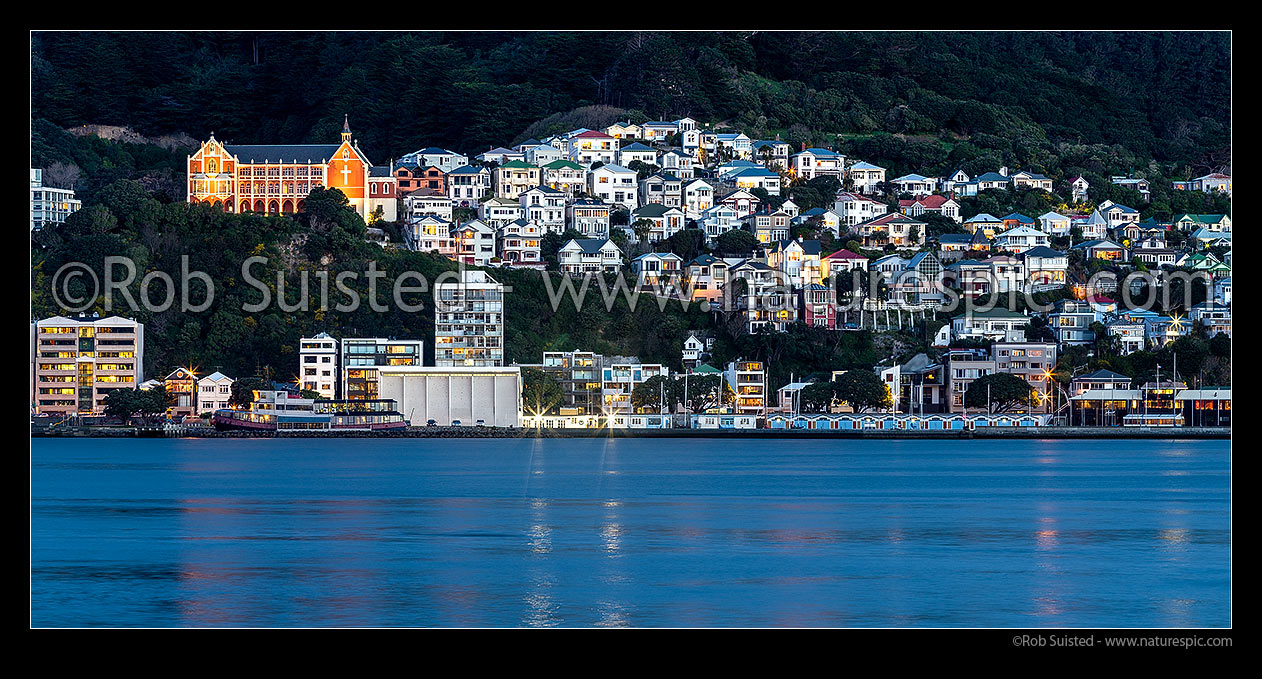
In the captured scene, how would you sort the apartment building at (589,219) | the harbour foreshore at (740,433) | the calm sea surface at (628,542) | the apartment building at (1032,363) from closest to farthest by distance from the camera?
the calm sea surface at (628,542), the harbour foreshore at (740,433), the apartment building at (1032,363), the apartment building at (589,219)

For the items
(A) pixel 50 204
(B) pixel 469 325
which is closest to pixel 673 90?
(A) pixel 50 204

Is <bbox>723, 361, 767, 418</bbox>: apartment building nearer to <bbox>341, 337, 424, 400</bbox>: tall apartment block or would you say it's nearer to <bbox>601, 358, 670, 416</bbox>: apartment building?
<bbox>601, 358, 670, 416</bbox>: apartment building

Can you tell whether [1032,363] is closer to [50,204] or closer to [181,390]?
[181,390]

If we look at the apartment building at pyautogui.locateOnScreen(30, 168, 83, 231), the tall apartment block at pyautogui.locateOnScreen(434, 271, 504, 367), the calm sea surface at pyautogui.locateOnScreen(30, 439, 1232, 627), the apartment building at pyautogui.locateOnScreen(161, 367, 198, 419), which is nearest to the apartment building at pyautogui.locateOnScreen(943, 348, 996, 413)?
the calm sea surface at pyautogui.locateOnScreen(30, 439, 1232, 627)

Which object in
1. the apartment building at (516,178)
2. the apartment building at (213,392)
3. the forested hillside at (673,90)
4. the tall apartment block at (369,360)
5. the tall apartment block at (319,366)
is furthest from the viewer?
the forested hillside at (673,90)

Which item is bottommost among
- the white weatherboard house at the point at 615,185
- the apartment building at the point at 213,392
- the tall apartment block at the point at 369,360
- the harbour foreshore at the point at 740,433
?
the harbour foreshore at the point at 740,433

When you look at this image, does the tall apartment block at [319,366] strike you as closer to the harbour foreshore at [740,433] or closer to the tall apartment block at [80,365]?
the harbour foreshore at [740,433]

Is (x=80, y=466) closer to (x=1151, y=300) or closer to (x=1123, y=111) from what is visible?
(x=1151, y=300)

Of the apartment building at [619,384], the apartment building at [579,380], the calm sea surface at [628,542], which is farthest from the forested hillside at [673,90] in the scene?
the calm sea surface at [628,542]
